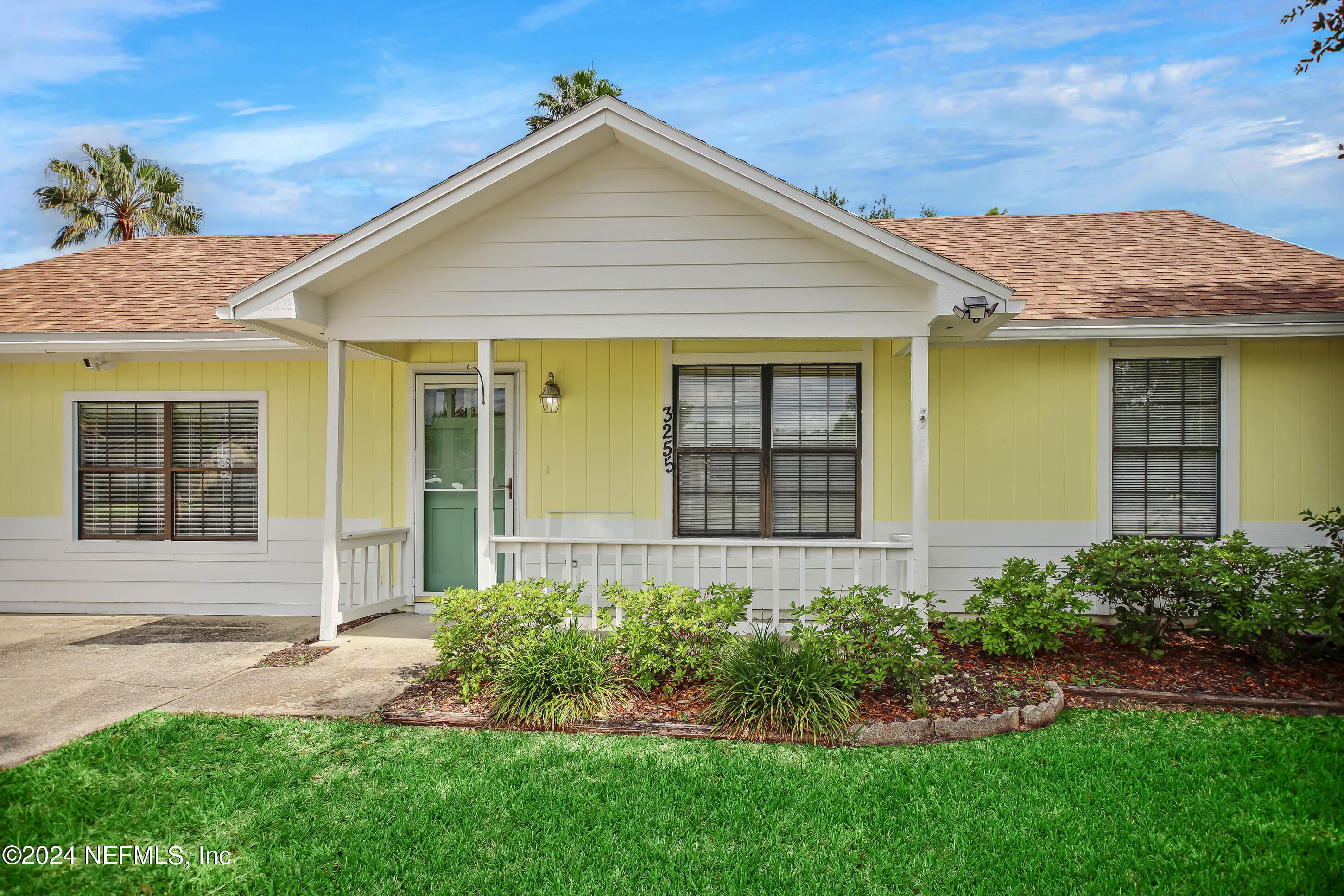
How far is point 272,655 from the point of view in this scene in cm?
555

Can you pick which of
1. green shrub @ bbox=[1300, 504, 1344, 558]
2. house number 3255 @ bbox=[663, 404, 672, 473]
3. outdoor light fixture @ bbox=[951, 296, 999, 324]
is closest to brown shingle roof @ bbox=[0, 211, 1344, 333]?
outdoor light fixture @ bbox=[951, 296, 999, 324]

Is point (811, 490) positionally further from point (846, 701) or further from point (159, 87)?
point (159, 87)

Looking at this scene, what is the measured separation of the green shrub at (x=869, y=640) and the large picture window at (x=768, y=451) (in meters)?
1.95

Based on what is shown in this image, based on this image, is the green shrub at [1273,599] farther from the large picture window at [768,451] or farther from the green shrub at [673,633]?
the green shrub at [673,633]

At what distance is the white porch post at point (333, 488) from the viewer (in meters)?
5.79

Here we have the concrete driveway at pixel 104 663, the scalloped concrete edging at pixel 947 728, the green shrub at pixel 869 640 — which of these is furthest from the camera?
the green shrub at pixel 869 640

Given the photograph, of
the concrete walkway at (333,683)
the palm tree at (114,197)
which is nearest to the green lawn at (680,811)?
the concrete walkway at (333,683)

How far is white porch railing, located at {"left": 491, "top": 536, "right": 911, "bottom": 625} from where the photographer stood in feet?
18.2

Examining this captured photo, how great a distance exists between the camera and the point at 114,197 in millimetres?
23875

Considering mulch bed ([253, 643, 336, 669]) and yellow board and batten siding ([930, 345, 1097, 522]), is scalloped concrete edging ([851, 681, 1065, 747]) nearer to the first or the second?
yellow board and batten siding ([930, 345, 1097, 522])

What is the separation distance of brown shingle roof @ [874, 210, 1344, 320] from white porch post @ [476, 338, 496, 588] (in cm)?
430

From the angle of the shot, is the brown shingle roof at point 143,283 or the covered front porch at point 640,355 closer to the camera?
the covered front porch at point 640,355

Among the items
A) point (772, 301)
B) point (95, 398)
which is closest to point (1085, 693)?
point (772, 301)

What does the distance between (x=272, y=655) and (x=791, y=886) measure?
450 cm
